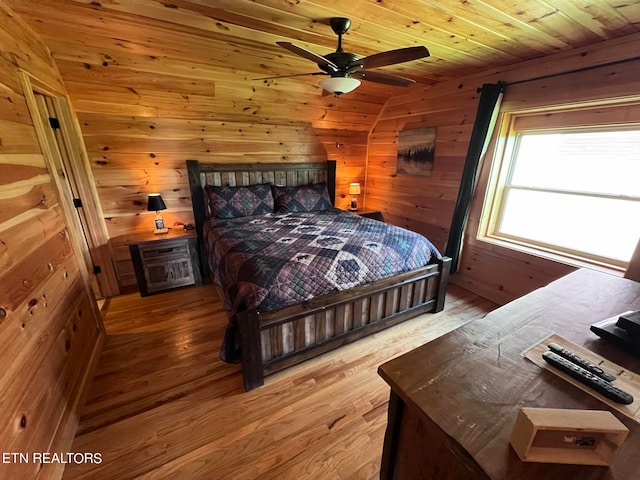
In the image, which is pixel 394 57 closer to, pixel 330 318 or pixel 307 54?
pixel 307 54

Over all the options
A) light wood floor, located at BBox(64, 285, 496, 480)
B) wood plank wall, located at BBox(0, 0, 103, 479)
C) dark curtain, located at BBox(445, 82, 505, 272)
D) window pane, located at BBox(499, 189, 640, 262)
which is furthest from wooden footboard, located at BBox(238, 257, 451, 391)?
window pane, located at BBox(499, 189, 640, 262)

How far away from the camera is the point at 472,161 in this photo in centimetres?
265

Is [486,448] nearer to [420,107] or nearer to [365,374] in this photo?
[365,374]

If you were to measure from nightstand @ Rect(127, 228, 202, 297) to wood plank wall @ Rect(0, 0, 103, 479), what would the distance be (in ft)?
2.71

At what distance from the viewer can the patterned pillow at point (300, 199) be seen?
11.0 ft

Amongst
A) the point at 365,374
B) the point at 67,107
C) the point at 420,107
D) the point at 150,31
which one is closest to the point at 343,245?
the point at 365,374

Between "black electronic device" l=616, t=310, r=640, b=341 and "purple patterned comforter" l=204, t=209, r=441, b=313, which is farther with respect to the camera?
"purple patterned comforter" l=204, t=209, r=441, b=313

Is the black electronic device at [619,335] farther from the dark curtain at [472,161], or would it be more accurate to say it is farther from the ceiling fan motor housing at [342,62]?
the dark curtain at [472,161]

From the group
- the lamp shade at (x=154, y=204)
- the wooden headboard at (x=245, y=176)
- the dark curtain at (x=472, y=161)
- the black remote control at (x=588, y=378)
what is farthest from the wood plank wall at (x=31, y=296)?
the dark curtain at (x=472, y=161)

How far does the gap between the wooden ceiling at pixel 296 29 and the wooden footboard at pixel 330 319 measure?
1.72m

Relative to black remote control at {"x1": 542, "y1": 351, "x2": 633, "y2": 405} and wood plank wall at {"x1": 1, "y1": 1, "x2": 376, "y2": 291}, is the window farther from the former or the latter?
black remote control at {"x1": 542, "y1": 351, "x2": 633, "y2": 405}

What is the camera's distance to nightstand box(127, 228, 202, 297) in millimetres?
2674

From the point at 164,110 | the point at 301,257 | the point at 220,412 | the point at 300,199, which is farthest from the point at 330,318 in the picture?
the point at 164,110

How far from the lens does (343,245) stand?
7.00 feet
